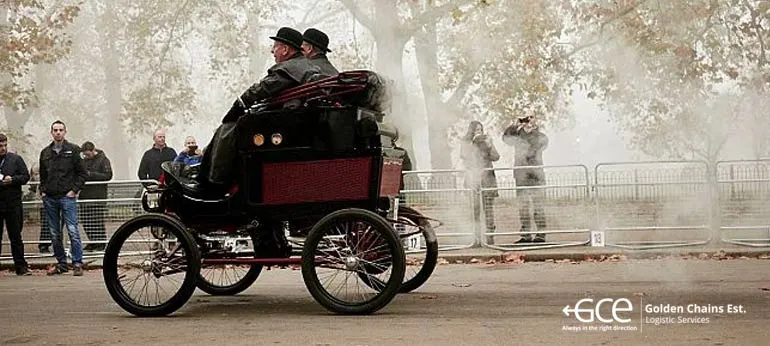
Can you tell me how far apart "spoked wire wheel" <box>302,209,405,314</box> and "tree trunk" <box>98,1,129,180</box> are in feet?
22.5

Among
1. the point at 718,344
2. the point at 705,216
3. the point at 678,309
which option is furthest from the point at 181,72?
the point at 718,344

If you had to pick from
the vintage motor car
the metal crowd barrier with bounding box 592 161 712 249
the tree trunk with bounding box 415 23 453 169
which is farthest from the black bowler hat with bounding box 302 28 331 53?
the tree trunk with bounding box 415 23 453 169

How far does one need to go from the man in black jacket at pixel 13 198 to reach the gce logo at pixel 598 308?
269 inches

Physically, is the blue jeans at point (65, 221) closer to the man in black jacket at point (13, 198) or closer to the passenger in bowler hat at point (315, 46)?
the man in black jacket at point (13, 198)

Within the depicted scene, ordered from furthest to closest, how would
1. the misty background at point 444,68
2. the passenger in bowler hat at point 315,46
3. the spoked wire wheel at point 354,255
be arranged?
the misty background at point 444,68
the passenger in bowler hat at point 315,46
the spoked wire wheel at point 354,255

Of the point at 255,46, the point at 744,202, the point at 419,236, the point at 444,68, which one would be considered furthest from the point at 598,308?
the point at 255,46

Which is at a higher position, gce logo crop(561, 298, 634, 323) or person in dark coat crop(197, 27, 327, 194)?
person in dark coat crop(197, 27, 327, 194)

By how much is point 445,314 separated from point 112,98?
40.0 ft

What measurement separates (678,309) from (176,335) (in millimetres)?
3152

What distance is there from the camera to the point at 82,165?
1108 centimetres

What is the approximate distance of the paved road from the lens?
5.83 meters

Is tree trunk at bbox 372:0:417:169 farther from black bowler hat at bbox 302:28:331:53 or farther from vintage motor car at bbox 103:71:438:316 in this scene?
vintage motor car at bbox 103:71:438:316

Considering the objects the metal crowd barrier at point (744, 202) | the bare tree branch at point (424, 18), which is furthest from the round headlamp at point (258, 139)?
the bare tree branch at point (424, 18)

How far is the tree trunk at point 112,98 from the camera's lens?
13555 millimetres
